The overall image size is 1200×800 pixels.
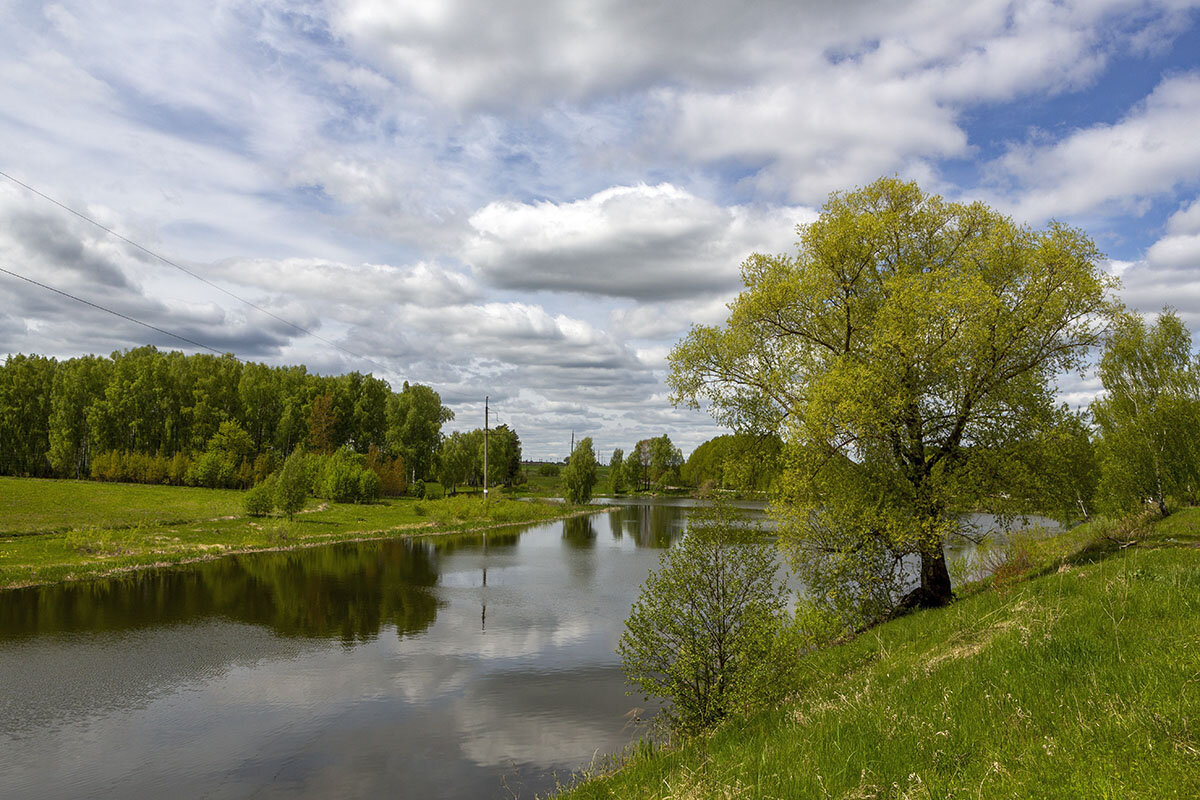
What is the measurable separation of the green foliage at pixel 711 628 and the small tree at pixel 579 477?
280ft

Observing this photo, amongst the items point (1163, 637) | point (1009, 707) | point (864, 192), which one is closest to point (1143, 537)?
point (864, 192)

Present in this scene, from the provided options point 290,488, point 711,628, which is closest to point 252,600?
point 711,628

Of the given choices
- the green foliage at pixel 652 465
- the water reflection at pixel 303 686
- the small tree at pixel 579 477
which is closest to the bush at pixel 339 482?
the small tree at pixel 579 477

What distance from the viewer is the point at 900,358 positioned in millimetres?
17125

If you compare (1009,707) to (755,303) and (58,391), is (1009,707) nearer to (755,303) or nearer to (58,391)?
(755,303)

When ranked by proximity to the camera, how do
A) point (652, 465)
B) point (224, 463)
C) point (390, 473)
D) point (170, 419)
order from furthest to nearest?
point (652, 465)
point (390, 473)
point (170, 419)
point (224, 463)

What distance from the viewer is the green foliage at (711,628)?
11.3 metres

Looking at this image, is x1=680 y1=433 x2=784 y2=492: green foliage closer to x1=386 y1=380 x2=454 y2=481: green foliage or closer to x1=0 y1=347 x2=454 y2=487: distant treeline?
x1=0 y1=347 x2=454 y2=487: distant treeline

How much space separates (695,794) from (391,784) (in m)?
8.41

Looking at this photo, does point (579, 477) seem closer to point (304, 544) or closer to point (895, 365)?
point (304, 544)

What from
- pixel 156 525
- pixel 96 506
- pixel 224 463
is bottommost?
pixel 156 525

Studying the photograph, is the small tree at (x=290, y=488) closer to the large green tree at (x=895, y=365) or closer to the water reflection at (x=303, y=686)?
the water reflection at (x=303, y=686)

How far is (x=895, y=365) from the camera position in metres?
17.1

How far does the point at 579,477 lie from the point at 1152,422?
7205 centimetres
